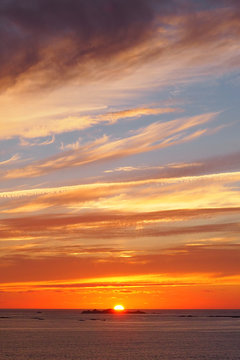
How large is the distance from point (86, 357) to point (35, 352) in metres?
13.0

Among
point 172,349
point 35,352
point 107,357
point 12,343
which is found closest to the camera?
point 107,357

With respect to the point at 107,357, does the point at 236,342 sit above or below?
below

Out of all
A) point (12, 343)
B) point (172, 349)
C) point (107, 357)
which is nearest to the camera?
point (107, 357)

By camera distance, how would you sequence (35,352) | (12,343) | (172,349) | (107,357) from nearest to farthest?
(107,357), (35,352), (172,349), (12,343)

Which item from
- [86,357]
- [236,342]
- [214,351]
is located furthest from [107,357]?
[236,342]

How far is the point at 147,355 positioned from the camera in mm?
103688

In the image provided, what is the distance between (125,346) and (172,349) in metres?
12.6

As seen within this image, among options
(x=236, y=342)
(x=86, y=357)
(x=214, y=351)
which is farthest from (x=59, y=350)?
(x=236, y=342)

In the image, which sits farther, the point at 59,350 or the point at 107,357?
the point at 59,350

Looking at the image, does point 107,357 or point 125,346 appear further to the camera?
point 125,346

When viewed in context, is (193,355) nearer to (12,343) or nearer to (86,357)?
(86,357)

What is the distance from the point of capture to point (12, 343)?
4993 inches

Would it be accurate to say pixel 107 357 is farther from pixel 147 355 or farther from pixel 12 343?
pixel 12 343

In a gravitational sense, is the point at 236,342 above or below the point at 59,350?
below
